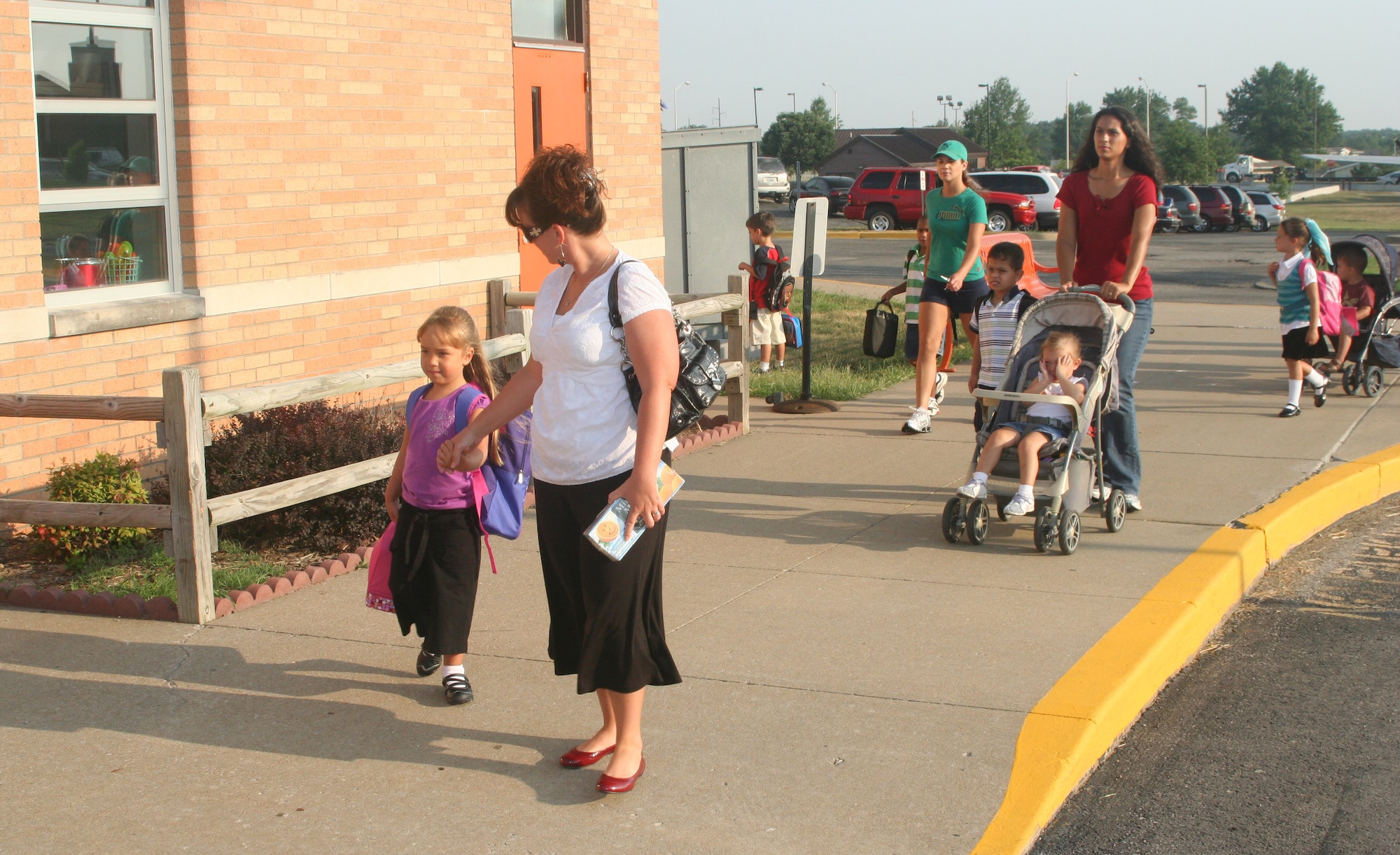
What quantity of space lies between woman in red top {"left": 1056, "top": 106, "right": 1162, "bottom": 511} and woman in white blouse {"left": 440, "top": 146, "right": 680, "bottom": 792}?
12.4 feet

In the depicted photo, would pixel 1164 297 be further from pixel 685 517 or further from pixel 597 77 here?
pixel 685 517

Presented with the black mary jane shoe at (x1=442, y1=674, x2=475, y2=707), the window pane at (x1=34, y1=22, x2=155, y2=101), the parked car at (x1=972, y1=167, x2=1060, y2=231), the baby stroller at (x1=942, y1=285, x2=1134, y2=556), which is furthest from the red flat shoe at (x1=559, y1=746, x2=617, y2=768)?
the parked car at (x1=972, y1=167, x2=1060, y2=231)

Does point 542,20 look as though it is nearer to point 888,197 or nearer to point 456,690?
point 456,690

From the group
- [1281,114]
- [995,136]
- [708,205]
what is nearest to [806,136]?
[995,136]

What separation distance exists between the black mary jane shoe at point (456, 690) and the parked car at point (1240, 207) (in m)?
40.4

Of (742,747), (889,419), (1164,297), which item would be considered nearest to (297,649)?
(742,747)

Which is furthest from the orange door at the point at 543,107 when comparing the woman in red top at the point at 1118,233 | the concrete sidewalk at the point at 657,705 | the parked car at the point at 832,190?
the parked car at the point at 832,190

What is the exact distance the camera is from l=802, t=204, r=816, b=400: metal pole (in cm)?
1020

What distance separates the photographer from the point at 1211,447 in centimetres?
872

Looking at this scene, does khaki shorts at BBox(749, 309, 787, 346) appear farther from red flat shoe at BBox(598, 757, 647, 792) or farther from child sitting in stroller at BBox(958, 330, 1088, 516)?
red flat shoe at BBox(598, 757, 647, 792)

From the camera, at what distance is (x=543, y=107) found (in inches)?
408

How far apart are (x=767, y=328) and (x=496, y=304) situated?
3420 mm

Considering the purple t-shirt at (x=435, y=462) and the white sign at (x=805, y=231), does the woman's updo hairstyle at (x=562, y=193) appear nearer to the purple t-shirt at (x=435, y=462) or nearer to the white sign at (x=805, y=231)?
the purple t-shirt at (x=435, y=462)

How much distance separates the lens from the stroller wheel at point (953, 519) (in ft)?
21.4
